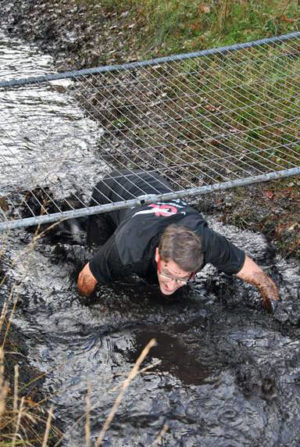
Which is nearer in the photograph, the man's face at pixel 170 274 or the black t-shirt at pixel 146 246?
the man's face at pixel 170 274

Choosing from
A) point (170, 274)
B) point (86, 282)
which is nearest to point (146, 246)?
point (170, 274)

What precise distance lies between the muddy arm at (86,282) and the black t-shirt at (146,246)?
0.35 feet

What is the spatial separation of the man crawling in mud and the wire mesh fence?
131cm

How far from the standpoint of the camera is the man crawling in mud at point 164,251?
11.8 feet

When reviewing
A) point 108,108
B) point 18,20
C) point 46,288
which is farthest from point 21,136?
point 18,20

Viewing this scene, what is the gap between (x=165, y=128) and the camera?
267 inches

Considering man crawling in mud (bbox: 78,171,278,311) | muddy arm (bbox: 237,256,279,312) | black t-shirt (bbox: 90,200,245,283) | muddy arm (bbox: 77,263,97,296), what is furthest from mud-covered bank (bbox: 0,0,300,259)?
muddy arm (bbox: 77,263,97,296)

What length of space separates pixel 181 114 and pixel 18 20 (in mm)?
5608

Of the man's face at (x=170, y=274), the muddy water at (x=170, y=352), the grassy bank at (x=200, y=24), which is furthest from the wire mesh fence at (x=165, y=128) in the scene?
the man's face at (x=170, y=274)

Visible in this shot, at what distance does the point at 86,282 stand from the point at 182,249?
3.17 ft

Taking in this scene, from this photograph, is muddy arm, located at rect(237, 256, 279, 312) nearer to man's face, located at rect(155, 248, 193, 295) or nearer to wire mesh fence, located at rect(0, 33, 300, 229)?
man's face, located at rect(155, 248, 193, 295)

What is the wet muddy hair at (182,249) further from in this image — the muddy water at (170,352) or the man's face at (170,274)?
the muddy water at (170,352)

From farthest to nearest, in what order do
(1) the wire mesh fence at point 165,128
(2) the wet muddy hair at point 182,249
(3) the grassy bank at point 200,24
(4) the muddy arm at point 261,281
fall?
Result: 1. (3) the grassy bank at point 200,24
2. (1) the wire mesh fence at point 165,128
3. (4) the muddy arm at point 261,281
4. (2) the wet muddy hair at point 182,249

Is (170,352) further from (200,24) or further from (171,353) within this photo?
(200,24)
